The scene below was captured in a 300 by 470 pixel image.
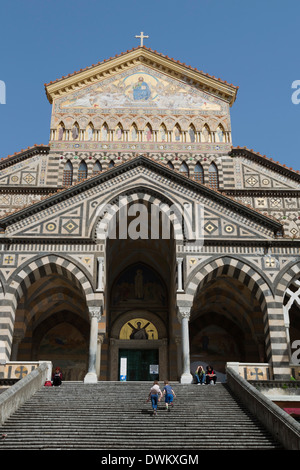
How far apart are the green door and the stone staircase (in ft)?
24.2

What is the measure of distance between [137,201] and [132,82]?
11984 mm

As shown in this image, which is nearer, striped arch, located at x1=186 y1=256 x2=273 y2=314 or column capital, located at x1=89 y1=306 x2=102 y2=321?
column capital, located at x1=89 y1=306 x2=102 y2=321

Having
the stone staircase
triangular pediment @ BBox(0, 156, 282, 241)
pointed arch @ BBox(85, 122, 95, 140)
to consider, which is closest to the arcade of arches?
triangular pediment @ BBox(0, 156, 282, 241)

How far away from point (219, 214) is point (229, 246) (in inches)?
61.8

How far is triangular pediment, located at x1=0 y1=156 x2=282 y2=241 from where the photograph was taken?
21547 mm

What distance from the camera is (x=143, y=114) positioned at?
30594 millimetres

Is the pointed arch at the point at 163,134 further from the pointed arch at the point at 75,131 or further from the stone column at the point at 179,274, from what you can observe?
the stone column at the point at 179,274

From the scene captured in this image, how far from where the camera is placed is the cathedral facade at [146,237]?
20.9 meters

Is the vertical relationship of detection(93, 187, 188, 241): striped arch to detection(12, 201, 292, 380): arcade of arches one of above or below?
above

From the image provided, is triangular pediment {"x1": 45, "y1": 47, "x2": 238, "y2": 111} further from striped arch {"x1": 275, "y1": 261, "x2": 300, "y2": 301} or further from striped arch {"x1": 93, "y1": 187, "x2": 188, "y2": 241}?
striped arch {"x1": 275, "y1": 261, "x2": 300, "y2": 301}

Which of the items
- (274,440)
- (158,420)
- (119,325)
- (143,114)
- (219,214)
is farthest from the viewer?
(143,114)

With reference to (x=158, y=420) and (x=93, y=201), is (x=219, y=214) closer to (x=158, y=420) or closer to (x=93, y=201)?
(x=93, y=201)

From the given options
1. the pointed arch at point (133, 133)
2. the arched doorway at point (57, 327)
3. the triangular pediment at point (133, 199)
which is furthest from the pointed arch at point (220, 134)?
the arched doorway at point (57, 327)
